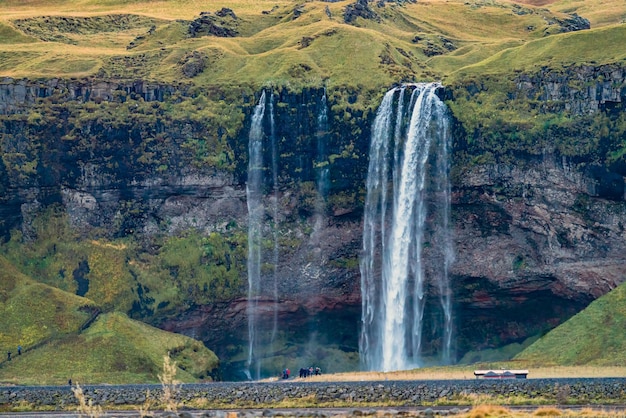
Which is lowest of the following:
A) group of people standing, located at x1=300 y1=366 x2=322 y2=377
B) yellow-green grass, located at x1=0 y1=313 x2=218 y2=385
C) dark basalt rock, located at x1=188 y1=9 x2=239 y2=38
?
group of people standing, located at x1=300 y1=366 x2=322 y2=377

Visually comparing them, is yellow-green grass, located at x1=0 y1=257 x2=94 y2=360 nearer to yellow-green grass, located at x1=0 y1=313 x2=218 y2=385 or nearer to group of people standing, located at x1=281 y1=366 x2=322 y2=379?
yellow-green grass, located at x1=0 y1=313 x2=218 y2=385

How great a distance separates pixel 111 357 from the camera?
9512cm

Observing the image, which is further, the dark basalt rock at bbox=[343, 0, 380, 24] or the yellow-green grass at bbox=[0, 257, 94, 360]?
the dark basalt rock at bbox=[343, 0, 380, 24]

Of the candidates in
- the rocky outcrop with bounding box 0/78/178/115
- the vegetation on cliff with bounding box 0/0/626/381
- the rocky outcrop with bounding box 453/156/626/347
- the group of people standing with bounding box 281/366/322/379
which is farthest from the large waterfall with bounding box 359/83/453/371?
the rocky outcrop with bounding box 0/78/178/115

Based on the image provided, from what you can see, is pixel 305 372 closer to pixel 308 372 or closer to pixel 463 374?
pixel 308 372

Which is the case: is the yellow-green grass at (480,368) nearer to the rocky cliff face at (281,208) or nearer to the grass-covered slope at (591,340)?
the grass-covered slope at (591,340)

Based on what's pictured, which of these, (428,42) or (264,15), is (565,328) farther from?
(264,15)

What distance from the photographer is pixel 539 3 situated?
639 ft

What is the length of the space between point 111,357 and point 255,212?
22174 millimetres

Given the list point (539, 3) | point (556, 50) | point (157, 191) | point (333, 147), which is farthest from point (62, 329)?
point (539, 3)

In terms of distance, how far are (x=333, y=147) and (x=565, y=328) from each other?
28.6m

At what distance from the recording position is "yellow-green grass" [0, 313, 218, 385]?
300ft

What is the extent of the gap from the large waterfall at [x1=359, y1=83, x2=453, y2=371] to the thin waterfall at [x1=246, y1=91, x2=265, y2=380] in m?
9.65

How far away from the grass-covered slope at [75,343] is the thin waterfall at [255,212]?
9.62 meters
